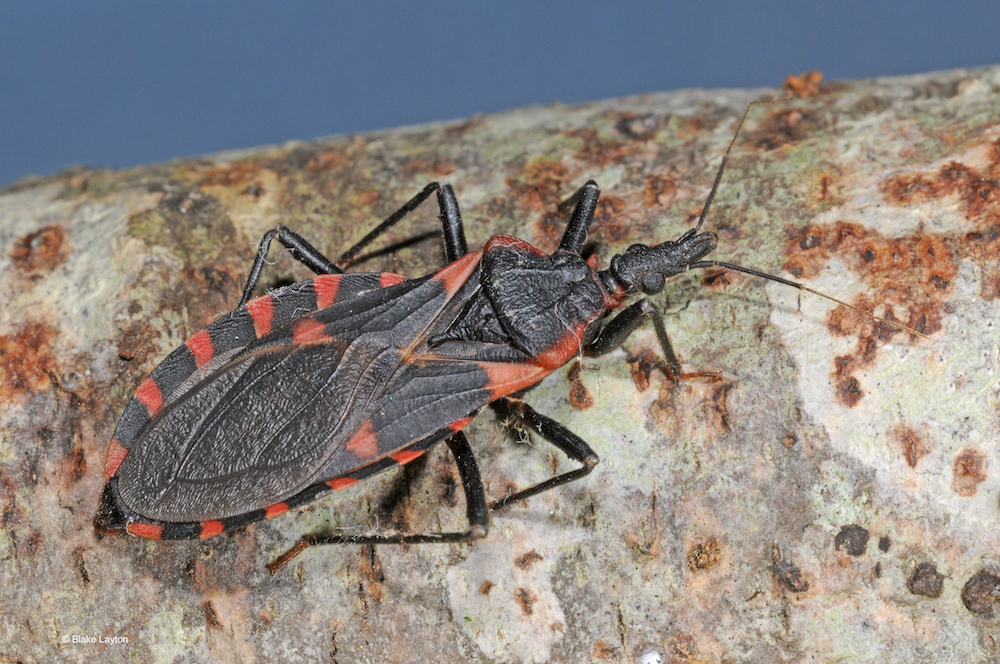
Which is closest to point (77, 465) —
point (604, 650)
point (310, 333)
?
point (310, 333)

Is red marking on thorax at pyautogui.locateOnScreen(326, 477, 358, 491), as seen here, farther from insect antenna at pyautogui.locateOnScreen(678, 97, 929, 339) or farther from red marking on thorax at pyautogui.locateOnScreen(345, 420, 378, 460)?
insect antenna at pyautogui.locateOnScreen(678, 97, 929, 339)

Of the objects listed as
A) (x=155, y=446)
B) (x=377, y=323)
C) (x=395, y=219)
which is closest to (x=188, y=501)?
(x=155, y=446)

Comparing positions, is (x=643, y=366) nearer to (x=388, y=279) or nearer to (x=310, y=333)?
(x=388, y=279)

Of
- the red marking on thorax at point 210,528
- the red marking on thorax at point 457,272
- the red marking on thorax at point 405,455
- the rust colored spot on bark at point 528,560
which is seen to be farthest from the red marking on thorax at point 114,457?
the rust colored spot on bark at point 528,560

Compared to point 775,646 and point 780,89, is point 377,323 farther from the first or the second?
point 780,89

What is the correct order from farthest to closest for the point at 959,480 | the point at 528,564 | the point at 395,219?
the point at 395,219, the point at 528,564, the point at 959,480

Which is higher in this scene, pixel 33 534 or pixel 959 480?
pixel 33 534
